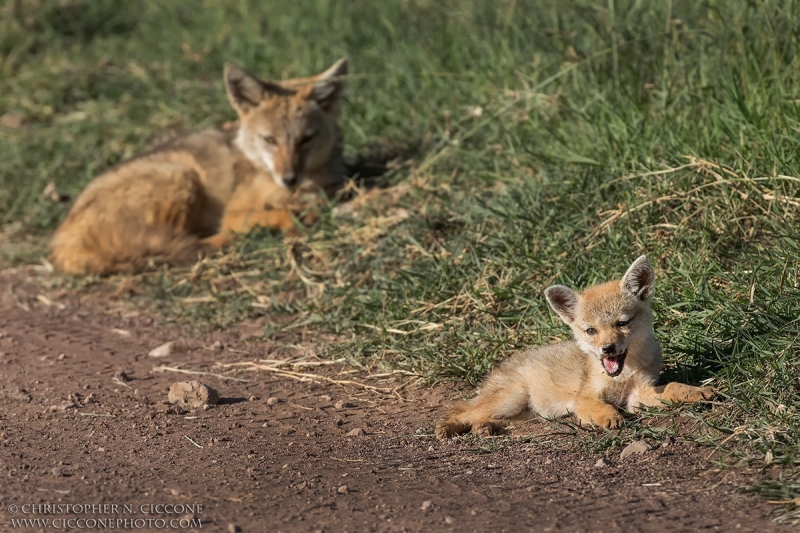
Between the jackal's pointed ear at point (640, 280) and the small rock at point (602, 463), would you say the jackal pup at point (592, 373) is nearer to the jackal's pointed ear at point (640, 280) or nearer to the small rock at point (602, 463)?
the jackal's pointed ear at point (640, 280)

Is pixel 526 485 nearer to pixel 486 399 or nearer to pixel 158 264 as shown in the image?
pixel 486 399

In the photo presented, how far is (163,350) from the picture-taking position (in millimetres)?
5953

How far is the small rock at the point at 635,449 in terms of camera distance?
13.3 ft

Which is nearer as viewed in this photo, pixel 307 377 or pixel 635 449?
pixel 635 449

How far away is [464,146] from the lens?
724 cm

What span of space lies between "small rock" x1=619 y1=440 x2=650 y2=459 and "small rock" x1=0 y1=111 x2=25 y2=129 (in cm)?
719

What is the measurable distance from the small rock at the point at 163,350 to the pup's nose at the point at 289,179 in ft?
7.05

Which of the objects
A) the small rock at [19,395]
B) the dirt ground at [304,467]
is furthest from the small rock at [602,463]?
the small rock at [19,395]

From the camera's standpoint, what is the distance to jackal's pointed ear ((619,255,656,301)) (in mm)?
4367

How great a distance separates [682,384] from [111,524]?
7.59 ft

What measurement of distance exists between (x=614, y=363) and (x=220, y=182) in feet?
15.1

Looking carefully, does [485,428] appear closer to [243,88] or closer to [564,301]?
[564,301]

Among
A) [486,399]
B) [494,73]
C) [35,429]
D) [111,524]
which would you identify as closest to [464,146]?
[494,73]

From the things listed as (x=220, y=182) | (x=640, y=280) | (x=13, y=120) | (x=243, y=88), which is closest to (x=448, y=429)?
(x=640, y=280)
